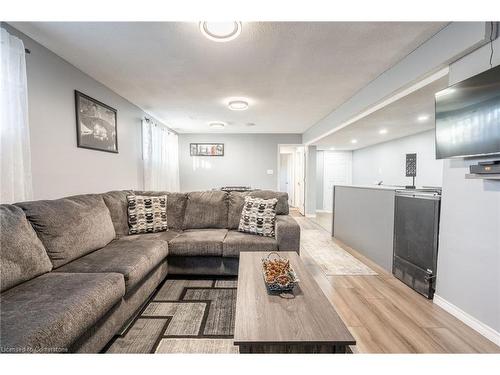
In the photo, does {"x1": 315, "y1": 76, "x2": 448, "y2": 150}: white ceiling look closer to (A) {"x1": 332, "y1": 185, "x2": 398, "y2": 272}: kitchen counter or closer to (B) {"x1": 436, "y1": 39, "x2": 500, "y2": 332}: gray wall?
(B) {"x1": 436, "y1": 39, "x2": 500, "y2": 332}: gray wall

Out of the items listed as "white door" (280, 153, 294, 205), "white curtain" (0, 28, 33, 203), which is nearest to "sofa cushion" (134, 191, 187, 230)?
"white curtain" (0, 28, 33, 203)

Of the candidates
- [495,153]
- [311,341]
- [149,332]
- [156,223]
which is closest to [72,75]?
[156,223]

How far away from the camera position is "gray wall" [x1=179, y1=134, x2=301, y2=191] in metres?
6.20

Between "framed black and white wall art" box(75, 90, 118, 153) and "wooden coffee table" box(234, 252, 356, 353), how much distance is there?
259 centimetres

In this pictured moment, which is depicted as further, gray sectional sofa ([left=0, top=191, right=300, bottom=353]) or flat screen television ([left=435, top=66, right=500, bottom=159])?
flat screen television ([left=435, top=66, right=500, bottom=159])

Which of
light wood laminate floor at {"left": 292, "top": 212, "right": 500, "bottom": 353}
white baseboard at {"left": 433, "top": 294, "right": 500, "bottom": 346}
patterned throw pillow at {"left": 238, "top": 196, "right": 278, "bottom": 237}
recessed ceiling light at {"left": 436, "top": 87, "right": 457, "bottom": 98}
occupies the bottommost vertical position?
light wood laminate floor at {"left": 292, "top": 212, "right": 500, "bottom": 353}

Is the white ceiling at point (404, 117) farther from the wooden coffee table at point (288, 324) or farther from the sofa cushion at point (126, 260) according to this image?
the sofa cushion at point (126, 260)

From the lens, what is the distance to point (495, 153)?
1.41 meters

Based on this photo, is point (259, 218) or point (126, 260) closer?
point (126, 260)

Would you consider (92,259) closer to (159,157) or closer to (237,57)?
(237,57)

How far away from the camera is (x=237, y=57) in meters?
2.20

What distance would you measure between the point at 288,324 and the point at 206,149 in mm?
5660

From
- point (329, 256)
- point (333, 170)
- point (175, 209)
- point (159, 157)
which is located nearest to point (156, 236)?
point (175, 209)

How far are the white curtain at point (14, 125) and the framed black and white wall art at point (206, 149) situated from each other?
14.5ft
